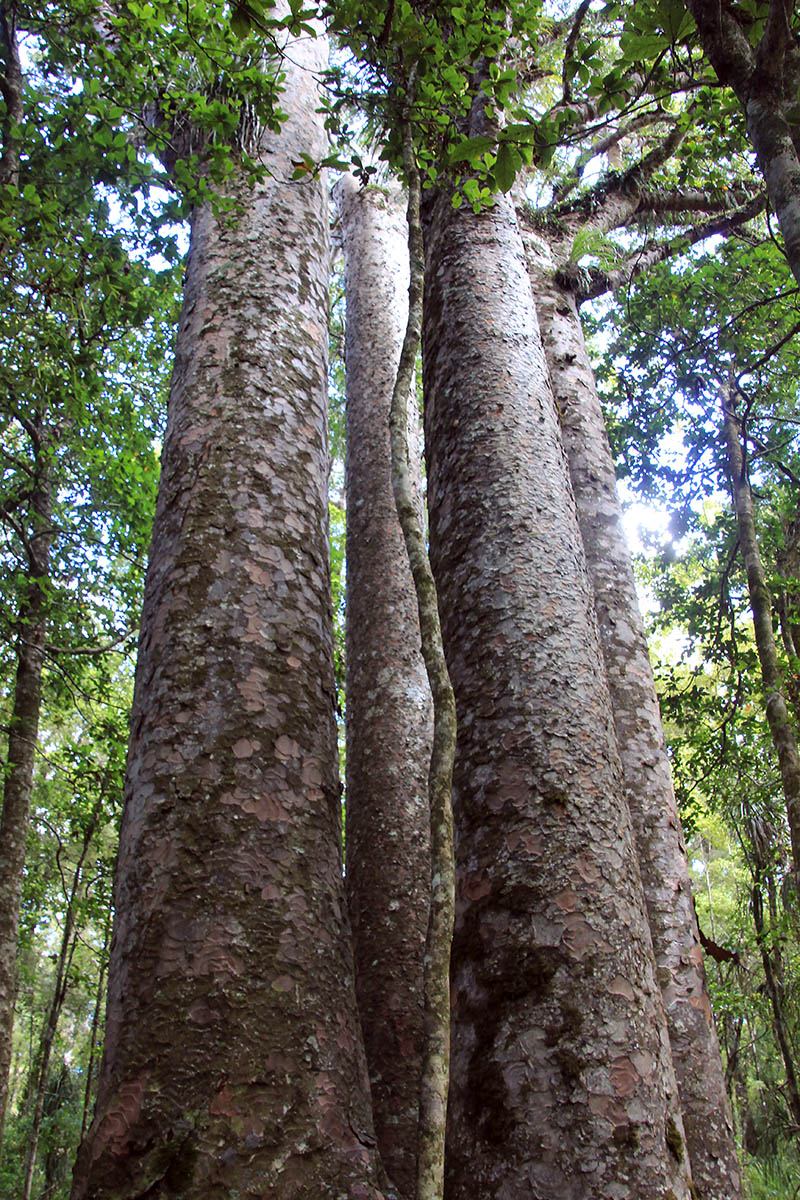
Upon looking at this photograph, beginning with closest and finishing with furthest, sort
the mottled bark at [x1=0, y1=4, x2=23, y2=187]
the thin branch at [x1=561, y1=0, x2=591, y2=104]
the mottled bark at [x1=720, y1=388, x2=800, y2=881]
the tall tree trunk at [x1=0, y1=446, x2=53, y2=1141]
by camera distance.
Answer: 1. the mottled bark at [x1=0, y1=4, x2=23, y2=187]
2. the thin branch at [x1=561, y1=0, x2=591, y2=104]
3. the mottled bark at [x1=720, y1=388, x2=800, y2=881]
4. the tall tree trunk at [x1=0, y1=446, x2=53, y2=1141]

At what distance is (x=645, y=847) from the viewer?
2863 mm

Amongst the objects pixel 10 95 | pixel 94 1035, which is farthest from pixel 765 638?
pixel 94 1035

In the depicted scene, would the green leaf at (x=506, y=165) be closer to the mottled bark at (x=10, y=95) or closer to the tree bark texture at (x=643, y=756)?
the tree bark texture at (x=643, y=756)

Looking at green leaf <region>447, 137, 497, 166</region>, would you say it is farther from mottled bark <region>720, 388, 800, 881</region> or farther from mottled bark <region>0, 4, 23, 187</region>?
mottled bark <region>720, 388, 800, 881</region>

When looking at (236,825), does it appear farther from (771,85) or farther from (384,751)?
(384,751)

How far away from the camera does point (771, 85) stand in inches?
56.5

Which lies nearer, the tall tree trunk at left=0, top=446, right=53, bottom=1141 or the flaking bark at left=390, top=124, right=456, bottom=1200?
the flaking bark at left=390, top=124, right=456, bottom=1200

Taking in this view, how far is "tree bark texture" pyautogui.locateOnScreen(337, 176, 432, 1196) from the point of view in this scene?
274 cm

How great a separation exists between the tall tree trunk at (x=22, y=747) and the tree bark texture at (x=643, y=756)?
4235mm

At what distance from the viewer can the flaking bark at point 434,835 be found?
1095 millimetres

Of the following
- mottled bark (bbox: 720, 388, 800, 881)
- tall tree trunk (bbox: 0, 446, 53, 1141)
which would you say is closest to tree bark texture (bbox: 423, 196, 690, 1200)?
mottled bark (bbox: 720, 388, 800, 881)

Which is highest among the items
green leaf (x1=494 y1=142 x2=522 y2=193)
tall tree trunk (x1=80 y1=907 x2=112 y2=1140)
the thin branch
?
the thin branch

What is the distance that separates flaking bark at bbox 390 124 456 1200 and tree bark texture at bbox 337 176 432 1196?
40.6 inches

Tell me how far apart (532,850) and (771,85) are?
156cm
